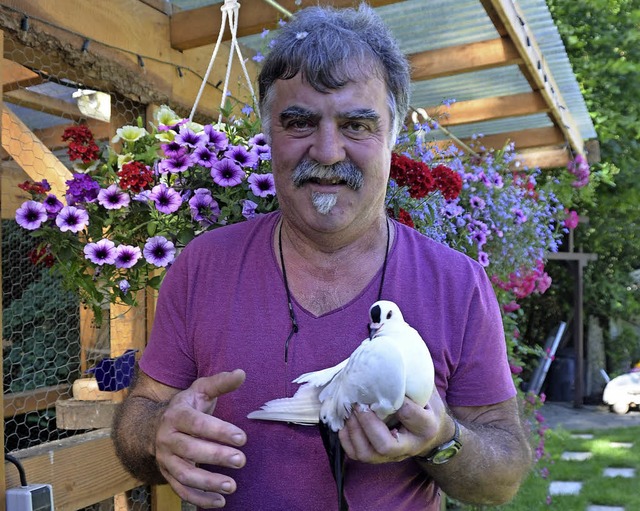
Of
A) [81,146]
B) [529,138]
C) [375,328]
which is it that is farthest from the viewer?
[529,138]

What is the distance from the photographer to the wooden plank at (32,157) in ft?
6.10

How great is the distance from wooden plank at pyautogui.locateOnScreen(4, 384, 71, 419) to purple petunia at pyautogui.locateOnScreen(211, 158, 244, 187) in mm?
1100

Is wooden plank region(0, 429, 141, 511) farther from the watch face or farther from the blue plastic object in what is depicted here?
the watch face

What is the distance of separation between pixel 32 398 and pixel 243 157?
5.10 ft

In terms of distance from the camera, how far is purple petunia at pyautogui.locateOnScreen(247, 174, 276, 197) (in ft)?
4.85

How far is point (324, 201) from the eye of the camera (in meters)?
1.14

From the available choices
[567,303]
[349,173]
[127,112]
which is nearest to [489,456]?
[349,173]

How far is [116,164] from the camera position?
1667 millimetres

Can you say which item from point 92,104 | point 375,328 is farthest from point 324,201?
point 92,104

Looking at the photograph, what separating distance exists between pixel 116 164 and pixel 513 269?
6.81 feet

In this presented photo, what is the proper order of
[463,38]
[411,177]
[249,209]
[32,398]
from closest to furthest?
[249,209] → [411,177] → [32,398] → [463,38]

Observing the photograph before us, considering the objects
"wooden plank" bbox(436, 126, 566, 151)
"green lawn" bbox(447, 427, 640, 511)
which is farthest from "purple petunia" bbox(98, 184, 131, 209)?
"wooden plank" bbox(436, 126, 566, 151)

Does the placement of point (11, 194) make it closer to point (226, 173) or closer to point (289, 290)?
point (226, 173)

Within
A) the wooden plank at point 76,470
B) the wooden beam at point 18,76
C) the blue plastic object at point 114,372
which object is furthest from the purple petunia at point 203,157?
the wooden beam at point 18,76
